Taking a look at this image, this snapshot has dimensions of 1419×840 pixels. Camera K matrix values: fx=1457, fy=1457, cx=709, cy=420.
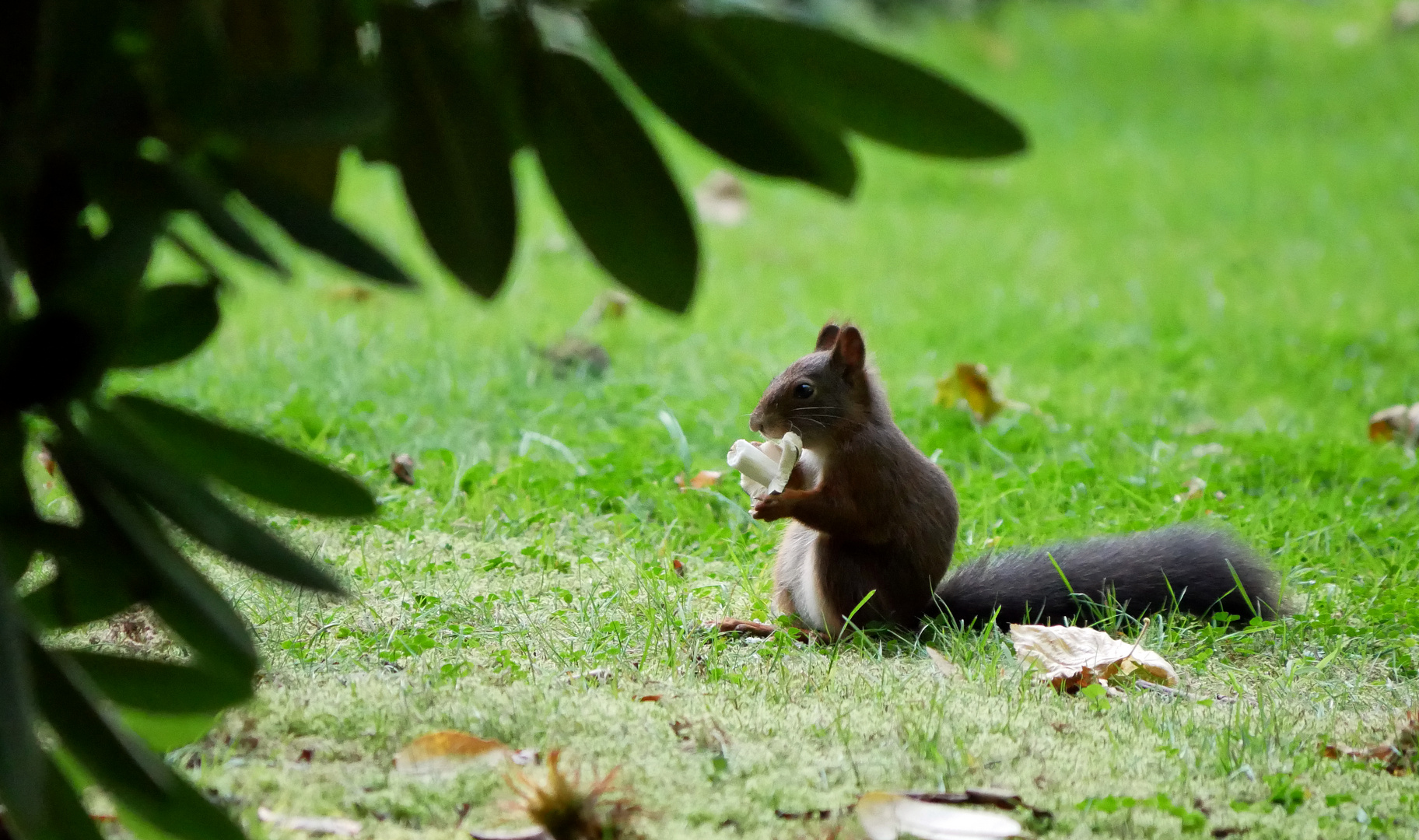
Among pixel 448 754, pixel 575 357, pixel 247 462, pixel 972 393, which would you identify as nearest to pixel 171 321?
pixel 247 462

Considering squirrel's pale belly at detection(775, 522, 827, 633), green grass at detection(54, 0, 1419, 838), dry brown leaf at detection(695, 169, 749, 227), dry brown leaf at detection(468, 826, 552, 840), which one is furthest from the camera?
dry brown leaf at detection(695, 169, 749, 227)

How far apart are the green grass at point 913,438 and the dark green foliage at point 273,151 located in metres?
0.07

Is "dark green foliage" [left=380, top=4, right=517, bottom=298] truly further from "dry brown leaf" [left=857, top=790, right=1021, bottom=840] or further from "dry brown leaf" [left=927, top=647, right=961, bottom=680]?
"dry brown leaf" [left=927, top=647, right=961, bottom=680]

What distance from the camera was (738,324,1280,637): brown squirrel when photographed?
240cm

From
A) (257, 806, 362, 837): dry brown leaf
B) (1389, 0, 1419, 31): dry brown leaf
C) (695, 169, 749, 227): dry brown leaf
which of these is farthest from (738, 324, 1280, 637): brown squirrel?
(1389, 0, 1419, 31): dry brown leaf

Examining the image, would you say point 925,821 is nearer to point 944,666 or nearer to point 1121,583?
point 944,666

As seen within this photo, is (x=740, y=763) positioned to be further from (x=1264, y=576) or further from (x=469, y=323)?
(x=469, y=323)

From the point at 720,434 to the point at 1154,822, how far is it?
6.82 feet

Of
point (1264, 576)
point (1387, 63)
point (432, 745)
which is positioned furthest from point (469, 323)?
point (1387, 63)

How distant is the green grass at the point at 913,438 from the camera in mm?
1726

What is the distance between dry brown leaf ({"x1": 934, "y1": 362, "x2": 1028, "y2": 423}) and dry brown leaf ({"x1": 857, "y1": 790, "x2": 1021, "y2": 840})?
89.1 inches

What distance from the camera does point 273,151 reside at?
1.01 meters

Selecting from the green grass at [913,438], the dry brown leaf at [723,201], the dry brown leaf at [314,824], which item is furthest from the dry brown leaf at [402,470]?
the dry brown leaf at [723,201]

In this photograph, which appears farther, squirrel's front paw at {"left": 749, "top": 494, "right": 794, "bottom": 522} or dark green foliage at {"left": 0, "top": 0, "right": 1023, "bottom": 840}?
squirrel's front paw at {"left": 749, "top": 494, "right": 794, "bottom": 522}
